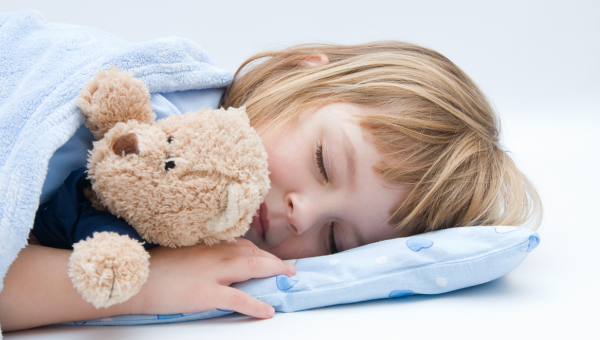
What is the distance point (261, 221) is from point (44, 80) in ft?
1.76

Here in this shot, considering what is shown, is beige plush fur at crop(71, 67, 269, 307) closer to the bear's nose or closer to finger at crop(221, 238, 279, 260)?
the bear's nose

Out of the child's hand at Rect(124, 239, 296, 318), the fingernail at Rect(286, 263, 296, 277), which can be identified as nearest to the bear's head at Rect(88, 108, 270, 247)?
the child's hand at Rect(124, 239, 296, 318)

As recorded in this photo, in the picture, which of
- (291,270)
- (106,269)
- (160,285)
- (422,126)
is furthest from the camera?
(422,126)

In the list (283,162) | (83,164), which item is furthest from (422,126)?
(83,164)

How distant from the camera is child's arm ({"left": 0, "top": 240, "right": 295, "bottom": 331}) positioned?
0.78m

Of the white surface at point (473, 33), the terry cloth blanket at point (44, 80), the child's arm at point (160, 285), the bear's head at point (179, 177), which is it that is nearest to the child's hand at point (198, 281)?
the child's arm at point (160, 285)

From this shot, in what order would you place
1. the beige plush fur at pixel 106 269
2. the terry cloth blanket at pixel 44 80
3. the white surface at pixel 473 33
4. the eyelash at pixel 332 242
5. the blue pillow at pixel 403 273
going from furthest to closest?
the white surface at pixel 473 33 → the eyelash at pixel 332 242 → the blue pillow at pixel 403 273 → the terry cloth blanket at pixel 44 80 → the beige plush fur at pixel 106 269

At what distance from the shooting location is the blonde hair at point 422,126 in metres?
1.09

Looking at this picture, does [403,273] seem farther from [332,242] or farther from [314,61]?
[314,61]

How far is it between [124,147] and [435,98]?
0.75 metres

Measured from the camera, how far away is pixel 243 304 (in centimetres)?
86

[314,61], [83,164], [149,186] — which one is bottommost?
[83,164]

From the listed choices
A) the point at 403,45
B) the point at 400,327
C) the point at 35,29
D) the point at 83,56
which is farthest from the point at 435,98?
the point at 35,29

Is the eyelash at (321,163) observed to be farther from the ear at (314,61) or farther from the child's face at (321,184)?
the ear at (314,61)
